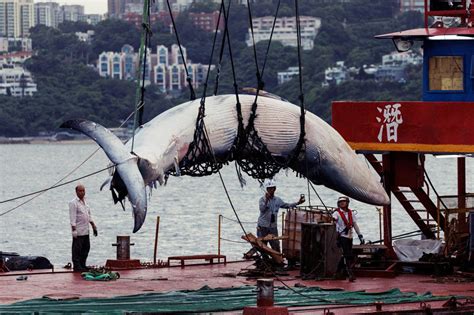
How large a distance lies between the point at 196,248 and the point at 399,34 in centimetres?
3165

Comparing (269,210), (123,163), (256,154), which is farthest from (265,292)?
(269,210)

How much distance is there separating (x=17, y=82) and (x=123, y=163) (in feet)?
497

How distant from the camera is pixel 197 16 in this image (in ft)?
615

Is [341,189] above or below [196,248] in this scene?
above

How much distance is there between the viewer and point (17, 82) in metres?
173

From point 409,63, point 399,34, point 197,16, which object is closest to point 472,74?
point 399,34

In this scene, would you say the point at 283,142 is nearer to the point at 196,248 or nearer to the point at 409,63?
the point at 196,248

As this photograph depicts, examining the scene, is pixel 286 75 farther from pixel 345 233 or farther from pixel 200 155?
pixel 200 155

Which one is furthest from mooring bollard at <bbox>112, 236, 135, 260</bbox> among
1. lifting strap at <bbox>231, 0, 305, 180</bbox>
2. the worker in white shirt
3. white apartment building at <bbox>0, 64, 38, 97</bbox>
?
white apartment building at <bbox>0, 64, 38, 97</bbox>

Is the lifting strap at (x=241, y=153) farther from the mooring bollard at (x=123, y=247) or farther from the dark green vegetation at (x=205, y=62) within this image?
the dark green vegetation at (x=205, y=62)

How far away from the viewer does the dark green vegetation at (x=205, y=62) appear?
458 feet

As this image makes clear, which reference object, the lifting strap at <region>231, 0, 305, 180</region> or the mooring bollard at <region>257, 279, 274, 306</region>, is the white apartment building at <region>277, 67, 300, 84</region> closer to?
the lifting strap at <region>231, 0, 305, 180</region>

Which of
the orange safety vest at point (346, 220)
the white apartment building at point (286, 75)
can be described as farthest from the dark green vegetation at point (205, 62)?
the orange safety vest at point (346, 220)

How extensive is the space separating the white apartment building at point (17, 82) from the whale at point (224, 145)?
136m
